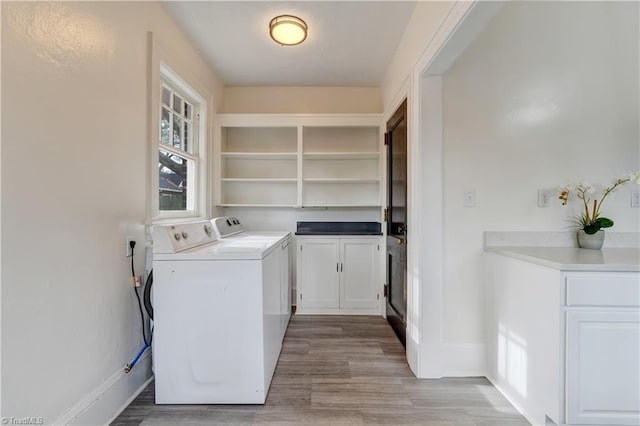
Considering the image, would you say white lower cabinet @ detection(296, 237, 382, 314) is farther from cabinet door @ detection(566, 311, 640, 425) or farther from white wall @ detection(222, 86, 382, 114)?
cabinet door @ detection(566, 311, 640, 425)

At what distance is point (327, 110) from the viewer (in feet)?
10.6

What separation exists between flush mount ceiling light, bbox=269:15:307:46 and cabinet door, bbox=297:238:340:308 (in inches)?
72.3

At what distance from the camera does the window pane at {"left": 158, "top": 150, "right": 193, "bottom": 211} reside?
224 centimetres

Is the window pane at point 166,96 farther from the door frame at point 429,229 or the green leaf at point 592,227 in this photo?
the green leaf at point 592,227

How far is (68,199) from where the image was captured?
1.24 m

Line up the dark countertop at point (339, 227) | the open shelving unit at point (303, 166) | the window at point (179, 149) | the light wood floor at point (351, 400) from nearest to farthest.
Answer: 1. the light wood floor at point (351, 400)
2. the window at point (179, 149)
3. the dark countertop at point (339, 227)
4. the open shelving unit at point (303, 166)

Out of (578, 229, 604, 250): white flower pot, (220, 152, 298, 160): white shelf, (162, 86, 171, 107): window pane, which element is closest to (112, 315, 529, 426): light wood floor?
(578, 229, 604, 250): white flower pot

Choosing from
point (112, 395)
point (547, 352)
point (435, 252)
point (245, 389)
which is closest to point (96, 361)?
point (112, 395)

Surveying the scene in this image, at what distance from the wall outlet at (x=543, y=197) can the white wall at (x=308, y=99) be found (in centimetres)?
189

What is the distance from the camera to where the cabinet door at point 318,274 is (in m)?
2.94

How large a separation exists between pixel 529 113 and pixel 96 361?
2.97m

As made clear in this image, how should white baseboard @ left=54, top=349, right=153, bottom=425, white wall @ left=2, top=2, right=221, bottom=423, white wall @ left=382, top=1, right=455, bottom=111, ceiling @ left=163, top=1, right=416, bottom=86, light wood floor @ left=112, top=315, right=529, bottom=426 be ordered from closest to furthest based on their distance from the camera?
white wall @ left=2, top=2, right=221, bottom=423
white baseboard @ left=54, top=349, right=153, bottom=425
light wood floor @ left=112, top=315, right=529, bottom=426
white wall @ left=382, top=1, right=455, bottom=111
ceiling @ left=163, top=1, right=416, bottom=86

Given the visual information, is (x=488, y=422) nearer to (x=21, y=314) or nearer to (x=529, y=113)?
(x=529, y=113)

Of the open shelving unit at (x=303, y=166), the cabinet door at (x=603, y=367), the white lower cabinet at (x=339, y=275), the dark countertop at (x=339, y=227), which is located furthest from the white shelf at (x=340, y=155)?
the cabinet door at (x=603, y=367)
